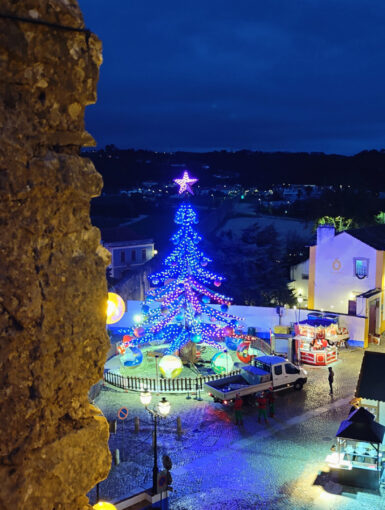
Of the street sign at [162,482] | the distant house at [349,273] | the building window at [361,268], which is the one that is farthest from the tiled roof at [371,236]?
the street sign at [162,482]

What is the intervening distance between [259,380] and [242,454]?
507 centimetres

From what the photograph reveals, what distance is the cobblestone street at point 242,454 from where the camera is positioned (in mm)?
13688

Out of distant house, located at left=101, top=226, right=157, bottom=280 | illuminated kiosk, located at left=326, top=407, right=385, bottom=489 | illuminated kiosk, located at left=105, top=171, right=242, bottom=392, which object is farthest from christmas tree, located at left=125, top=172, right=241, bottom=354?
distant house, located at left=101, top=226, right=157, bottom=280

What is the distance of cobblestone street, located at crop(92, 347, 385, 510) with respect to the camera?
1369cm

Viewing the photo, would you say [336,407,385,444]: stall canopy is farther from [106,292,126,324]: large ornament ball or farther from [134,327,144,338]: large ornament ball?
[134,327,144,338]: large ornament ball

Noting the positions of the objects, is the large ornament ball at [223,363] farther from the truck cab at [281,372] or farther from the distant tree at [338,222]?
the distant tree at [338,222]

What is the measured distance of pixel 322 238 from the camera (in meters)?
31.4

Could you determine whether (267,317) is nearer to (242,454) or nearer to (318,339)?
(318,339)

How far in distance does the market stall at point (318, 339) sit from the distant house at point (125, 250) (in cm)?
2498

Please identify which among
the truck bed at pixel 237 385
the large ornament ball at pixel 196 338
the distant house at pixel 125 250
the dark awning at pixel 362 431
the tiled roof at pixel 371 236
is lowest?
the truck bed at pixel 237 385

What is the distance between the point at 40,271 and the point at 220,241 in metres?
60.8

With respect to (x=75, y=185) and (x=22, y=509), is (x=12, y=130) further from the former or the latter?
(x=22, y=509)

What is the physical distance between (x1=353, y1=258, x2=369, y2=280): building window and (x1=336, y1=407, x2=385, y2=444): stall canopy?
650 inches

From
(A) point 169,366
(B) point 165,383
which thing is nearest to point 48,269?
(A) point 169,366
